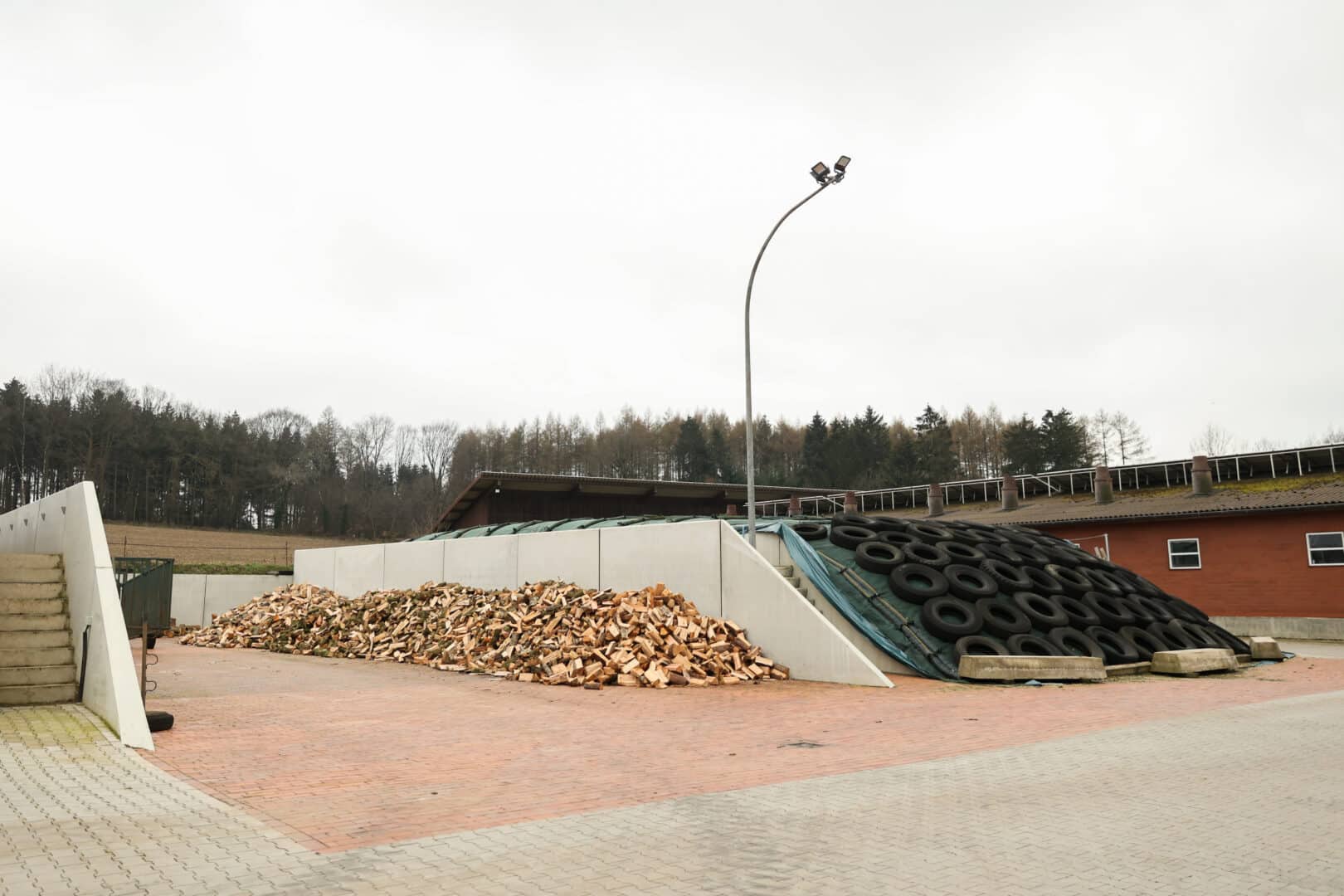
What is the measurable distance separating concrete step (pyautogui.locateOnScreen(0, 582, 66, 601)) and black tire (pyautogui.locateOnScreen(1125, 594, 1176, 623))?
18899 millimetres

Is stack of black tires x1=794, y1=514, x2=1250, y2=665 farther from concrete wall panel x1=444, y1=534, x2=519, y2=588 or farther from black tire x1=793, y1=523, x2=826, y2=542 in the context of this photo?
concrete wall panel x1=444, y1=534, x2=519, y2=588

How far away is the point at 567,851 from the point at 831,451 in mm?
74706

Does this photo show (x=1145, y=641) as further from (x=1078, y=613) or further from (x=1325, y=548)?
(x=1325, y=548)

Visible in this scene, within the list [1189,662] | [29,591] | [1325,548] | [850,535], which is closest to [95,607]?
[29,591]

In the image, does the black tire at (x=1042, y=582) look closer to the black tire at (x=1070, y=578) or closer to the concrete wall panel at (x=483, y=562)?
the black tire at (x=1070, y=578)

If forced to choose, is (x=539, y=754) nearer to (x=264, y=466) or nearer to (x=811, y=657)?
(x=811, y=657)

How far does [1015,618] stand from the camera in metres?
15.5

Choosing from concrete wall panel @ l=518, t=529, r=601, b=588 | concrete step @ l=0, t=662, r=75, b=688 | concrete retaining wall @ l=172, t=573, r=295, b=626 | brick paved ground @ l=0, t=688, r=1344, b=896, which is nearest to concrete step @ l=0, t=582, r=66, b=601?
concrete step @ l=0, t=662, r=75, b=688

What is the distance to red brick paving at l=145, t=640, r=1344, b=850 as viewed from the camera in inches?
256

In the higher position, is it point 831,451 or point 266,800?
point 831,451

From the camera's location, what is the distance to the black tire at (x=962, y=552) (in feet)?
57.3

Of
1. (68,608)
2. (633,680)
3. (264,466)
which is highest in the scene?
(264,466)

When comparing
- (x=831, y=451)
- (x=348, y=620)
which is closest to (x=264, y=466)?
(x=831, y=451)

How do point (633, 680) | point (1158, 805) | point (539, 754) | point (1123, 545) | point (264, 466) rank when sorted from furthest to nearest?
1. point (264, 466)
2. point (1123, 545)
3. point (633, 680)
4. point (539, 754)
5. point (1158, 805)
